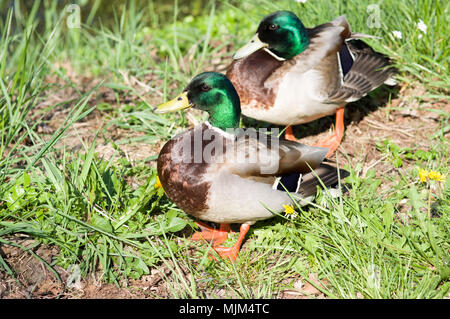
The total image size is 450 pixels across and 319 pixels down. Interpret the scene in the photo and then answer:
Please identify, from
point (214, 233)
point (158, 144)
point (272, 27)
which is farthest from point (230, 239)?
point (272, 27)

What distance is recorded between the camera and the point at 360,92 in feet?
12.9

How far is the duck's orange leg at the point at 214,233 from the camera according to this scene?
10.7ft

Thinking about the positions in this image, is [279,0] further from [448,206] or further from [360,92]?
[448,206]

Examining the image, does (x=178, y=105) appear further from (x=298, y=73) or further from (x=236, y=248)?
(x=298, y=73)

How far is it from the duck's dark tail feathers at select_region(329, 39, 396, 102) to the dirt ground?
0.30 m

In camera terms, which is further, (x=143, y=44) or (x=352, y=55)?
(x=143, y=44)

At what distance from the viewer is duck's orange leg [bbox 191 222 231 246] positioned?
10.7 ft

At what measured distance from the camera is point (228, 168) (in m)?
2.84

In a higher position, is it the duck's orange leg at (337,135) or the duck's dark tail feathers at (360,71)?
the duck's dark tail feathers at (360,71)

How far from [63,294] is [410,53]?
3.32 metres

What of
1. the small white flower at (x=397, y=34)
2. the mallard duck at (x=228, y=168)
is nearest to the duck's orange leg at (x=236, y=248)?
the mallard duck at (x=228, y=168)

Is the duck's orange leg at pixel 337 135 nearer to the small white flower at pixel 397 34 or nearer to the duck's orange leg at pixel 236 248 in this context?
the small white flower at pixel 397 34
